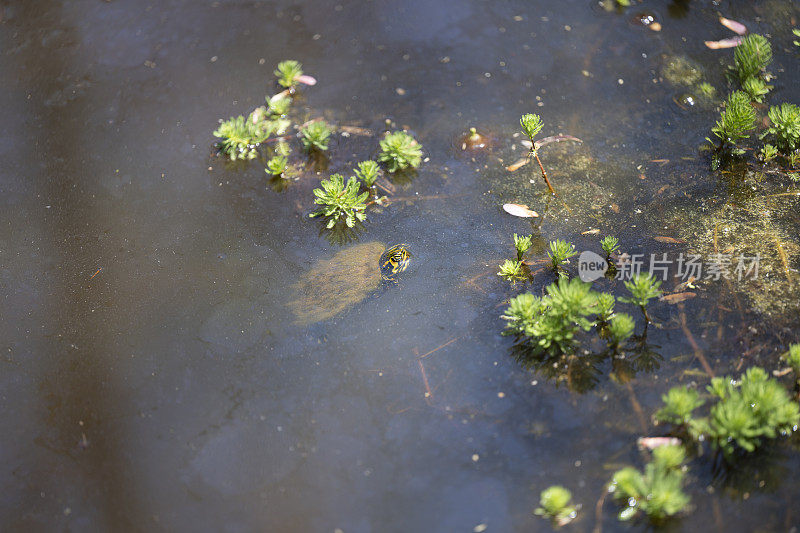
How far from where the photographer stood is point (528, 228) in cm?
396

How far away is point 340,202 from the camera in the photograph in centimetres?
402

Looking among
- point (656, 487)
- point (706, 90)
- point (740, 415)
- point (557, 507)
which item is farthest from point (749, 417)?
point (706, 90)

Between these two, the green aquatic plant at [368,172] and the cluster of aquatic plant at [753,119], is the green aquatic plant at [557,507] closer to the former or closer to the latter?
the green aquatic plant at [368,172]

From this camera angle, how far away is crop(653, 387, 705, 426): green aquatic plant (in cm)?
294

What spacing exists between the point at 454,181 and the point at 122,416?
237 centimetres

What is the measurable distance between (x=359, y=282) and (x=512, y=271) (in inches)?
34.1

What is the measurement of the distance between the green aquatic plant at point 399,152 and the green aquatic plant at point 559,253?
1110mm

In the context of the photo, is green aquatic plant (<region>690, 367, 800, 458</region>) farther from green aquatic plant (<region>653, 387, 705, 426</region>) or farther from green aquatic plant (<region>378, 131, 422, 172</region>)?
green aquatic plant (<region>378, 131, 422, 172</region>)

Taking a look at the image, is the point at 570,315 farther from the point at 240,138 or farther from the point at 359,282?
the point at 240,138

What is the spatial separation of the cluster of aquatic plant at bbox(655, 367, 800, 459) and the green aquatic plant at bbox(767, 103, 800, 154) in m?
1.79

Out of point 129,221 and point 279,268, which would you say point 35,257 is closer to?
point 129,221

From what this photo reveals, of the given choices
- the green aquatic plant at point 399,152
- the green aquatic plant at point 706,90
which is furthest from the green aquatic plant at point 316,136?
the green aquatic plant at point 706,90

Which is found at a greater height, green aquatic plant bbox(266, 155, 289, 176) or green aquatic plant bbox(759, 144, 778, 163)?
green aquatic plant bbox(759, 144, 778, 163)

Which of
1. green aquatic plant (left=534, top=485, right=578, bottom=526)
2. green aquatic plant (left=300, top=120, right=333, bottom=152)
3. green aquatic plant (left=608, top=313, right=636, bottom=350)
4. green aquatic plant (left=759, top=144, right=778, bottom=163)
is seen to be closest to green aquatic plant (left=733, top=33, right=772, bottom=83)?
green aquatic plant (left=759, top=144, right=778, bottom=163)
